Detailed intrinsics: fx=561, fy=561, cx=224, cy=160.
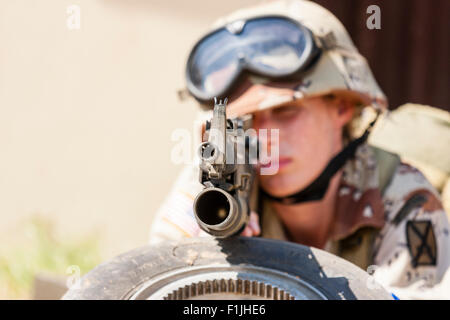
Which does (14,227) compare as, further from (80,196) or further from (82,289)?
(82,289)

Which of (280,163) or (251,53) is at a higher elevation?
(251,53)

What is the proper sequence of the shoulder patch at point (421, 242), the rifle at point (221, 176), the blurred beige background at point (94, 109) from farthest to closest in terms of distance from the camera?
the blurred beige background at point (94, 109) < the shoulder patch at point (421, 242) < the rifle at point (221, 176)

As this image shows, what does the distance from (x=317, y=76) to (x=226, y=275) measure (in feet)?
3.40

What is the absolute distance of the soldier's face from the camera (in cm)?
176

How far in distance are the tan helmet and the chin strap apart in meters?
0.18

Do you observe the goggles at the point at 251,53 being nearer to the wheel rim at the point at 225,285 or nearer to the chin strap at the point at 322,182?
the chin strap at the point at 322,182

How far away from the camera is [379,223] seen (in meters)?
1.76

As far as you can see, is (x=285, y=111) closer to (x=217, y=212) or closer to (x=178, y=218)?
(x=178, y=218)

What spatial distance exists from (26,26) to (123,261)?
107 inches

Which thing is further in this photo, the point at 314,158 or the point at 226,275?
the point at 314,158

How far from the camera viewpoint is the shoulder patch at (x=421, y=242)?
1656mm

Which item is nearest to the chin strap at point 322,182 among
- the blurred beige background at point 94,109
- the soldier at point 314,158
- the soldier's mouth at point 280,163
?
the soldier at point 314,158

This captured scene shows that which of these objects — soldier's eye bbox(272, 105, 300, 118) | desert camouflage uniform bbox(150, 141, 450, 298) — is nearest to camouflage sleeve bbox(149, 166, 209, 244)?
desert camouflage uniform bbox(150, 141, 450, 298)

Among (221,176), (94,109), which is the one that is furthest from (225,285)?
(94,109)
